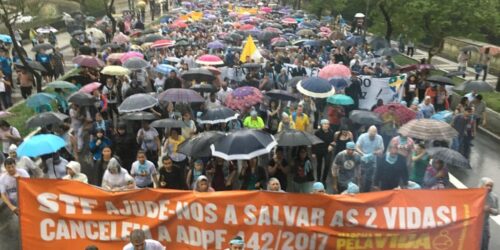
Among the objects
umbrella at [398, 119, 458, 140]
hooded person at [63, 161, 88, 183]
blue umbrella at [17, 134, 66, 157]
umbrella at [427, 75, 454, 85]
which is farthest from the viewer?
umbrella at [427, 75, 454, 85]

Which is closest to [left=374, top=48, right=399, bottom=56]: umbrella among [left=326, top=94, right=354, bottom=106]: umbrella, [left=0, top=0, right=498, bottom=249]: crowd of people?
[left=0, top=0, right=498, bottom=249]: crowd of people

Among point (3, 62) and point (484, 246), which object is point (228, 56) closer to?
point (3, 62)

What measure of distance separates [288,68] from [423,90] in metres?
4.26

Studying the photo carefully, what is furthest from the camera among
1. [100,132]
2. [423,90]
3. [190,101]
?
[423,90]

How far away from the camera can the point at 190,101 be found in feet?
38.1

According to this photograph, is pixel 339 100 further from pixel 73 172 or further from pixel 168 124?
pixel 73 172

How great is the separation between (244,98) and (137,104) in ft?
8.20

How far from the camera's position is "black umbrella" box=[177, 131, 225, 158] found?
847cm

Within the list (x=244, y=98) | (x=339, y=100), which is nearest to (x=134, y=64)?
(x=244, y=98)

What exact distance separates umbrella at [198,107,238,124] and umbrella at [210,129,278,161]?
2.05m

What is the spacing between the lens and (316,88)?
41.0ft

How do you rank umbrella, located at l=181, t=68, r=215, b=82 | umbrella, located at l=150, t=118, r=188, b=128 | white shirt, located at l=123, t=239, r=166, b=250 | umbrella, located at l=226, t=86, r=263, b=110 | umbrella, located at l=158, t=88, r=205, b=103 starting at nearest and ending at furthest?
white shirt, located at l=123, t=239, r=166, b=250 → umbrella, located at l=150, t=118, r=188, b=128 → umbrella, located at l=158, t=88, r=205, b=103 → umbrella, located at l=226, t=86, r=263, b=110 → umbrella, located at l=181, t=68, r=215, b=82

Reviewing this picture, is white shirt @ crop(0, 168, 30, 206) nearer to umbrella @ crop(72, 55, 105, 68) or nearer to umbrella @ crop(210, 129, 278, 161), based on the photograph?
umbrella @ crop(210, 129, 278, 161)

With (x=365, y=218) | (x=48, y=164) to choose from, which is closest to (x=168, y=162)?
(x=48, y=164)
